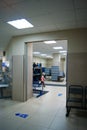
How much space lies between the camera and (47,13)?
→ 317 centimetres

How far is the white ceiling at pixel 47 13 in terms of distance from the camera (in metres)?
2.66

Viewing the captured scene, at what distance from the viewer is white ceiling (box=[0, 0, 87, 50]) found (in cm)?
266

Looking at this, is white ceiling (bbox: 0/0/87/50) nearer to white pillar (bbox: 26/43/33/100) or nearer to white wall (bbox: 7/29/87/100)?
white wall (bbox: 7/29/87/100)

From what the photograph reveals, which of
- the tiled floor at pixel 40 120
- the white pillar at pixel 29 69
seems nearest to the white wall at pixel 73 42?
the white pillar at pixel 29 69

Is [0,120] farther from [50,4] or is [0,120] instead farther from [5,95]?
[50,4]

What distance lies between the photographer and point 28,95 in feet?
17.5

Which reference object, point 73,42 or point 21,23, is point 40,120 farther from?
point 21,23

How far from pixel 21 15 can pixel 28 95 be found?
332cm

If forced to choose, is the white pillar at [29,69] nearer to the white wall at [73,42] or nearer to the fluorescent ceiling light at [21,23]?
the white wall at [73,42]

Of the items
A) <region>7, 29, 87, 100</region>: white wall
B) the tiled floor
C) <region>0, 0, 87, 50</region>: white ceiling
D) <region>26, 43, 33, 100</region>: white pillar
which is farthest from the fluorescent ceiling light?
the tiled floor

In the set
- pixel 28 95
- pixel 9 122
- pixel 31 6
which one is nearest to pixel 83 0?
pixel 31 6

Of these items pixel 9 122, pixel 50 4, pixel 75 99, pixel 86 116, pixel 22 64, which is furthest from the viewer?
pixel 22 64

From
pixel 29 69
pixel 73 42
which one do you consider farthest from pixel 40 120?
pixel 73 42

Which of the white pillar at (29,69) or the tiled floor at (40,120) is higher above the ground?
the white pillar at (29,69)
